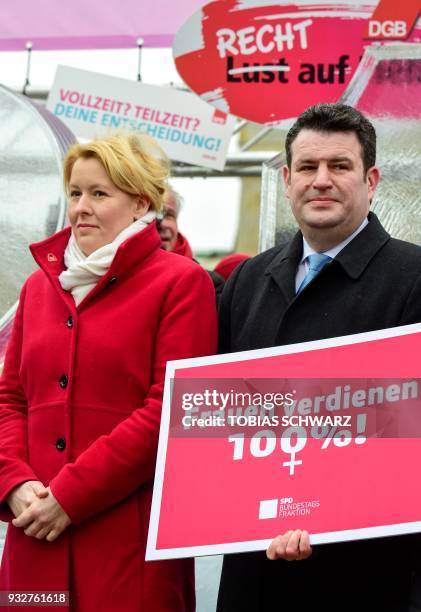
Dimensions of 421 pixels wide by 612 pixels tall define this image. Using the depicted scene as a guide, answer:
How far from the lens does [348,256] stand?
2037 mm

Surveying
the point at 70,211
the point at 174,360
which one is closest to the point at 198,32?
the point at 70,211

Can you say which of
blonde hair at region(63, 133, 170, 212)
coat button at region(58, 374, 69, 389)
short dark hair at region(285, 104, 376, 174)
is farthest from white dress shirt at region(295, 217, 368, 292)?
coat button at region(58, 374, 69, 389)

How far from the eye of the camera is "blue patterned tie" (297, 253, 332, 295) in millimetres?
2094

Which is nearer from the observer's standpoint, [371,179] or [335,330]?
[335,330]

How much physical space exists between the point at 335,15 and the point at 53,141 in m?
1.13

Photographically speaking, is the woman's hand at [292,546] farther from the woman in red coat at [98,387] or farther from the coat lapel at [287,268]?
the coat lapel at [287,268]

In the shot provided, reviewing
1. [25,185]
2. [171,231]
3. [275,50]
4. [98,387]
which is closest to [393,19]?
[275,50]

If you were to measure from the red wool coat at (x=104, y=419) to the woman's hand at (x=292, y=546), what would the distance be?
0.39 m

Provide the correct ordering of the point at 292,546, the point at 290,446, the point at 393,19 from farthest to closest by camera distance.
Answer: the point at 393,19 → the point at 290,446 → the point at 292,546

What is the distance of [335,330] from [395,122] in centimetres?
113

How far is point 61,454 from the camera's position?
2059mm

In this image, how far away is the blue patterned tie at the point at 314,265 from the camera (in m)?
2.09

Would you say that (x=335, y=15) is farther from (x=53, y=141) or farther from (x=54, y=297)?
(x=54, y=297)

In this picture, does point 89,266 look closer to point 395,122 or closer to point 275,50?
point 395,122
